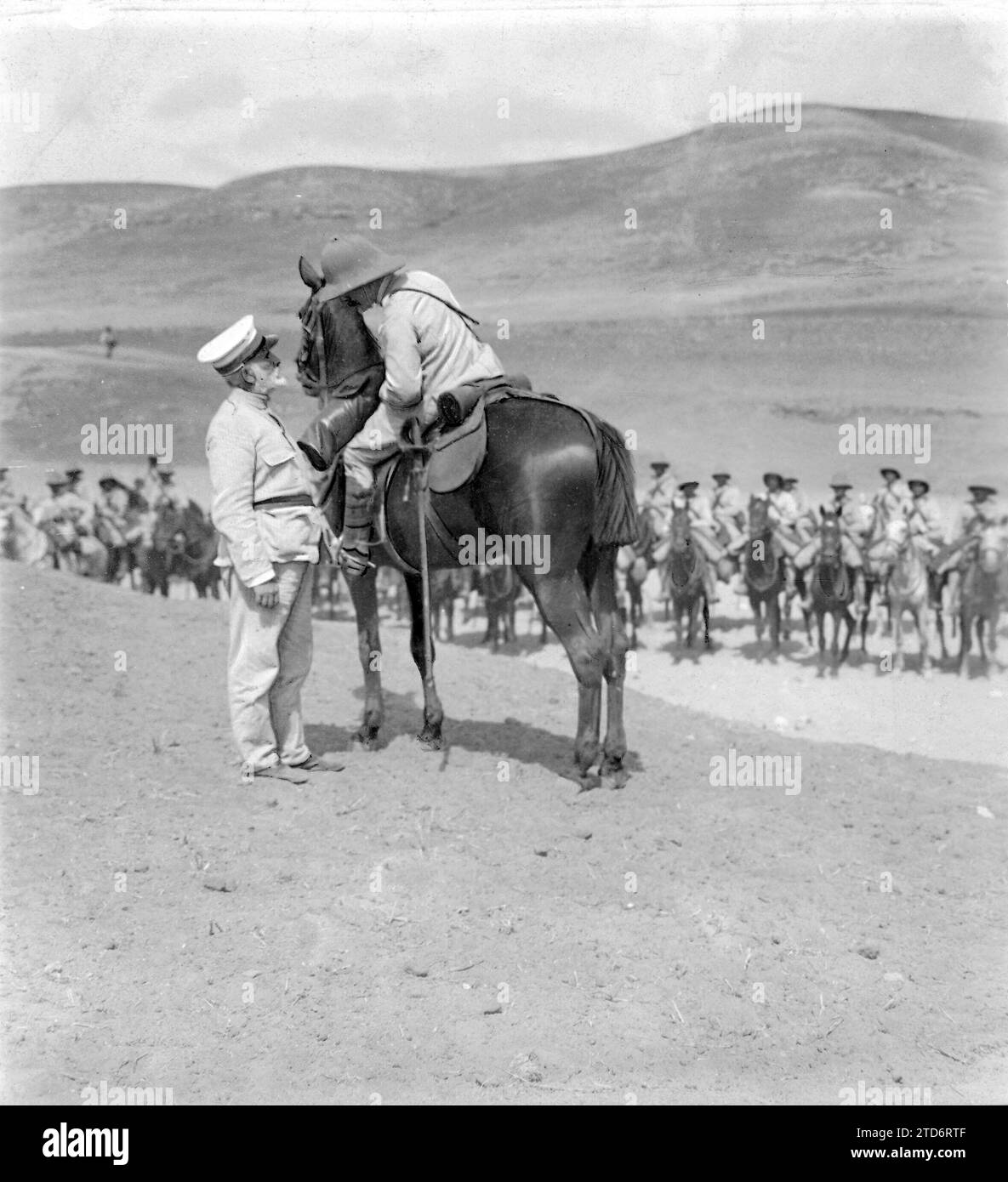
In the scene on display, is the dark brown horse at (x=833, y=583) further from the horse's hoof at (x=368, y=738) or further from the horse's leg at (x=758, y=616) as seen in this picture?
the horse's hoof at (x=368, y=738)

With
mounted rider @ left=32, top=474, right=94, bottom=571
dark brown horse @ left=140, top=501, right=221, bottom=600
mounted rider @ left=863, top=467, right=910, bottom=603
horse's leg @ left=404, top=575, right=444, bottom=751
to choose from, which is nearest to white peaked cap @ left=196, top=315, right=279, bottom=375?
horse's leg @ left=404, top=575, right=444, bottom=751

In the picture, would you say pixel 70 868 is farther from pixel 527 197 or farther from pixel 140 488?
pixel 527 197

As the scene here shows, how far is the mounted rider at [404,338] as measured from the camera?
760 cm

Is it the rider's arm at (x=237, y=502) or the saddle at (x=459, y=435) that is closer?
the rider's arm at (x=237, y=502)

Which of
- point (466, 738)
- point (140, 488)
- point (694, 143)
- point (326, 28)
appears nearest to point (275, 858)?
point (466, 738)

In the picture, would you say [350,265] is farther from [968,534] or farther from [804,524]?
[804,524]

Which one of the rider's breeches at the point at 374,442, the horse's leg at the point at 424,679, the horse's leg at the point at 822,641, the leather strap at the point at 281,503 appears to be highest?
the rider's breeches at the point at 374,442

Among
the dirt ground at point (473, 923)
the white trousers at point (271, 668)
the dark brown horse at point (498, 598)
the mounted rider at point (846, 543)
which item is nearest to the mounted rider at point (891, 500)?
the mounted rider at point (846, 543)

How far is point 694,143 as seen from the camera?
32250 millimetres

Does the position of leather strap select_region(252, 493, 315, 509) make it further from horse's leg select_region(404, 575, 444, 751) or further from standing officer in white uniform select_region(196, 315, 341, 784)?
horse's leg select_region(404, 575, 444, 751)

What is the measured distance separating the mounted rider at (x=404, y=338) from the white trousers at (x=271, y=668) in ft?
3.53

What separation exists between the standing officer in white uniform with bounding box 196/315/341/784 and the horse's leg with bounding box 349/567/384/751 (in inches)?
31.5

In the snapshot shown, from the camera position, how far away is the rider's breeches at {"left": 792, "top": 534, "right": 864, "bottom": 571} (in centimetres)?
1638

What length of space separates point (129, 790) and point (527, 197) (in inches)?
1211
